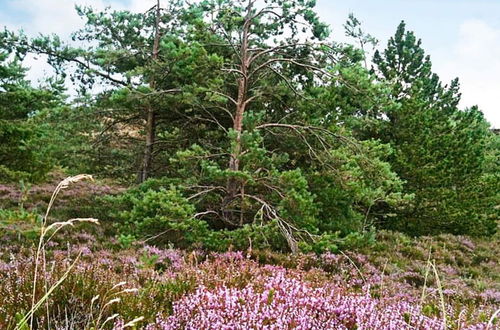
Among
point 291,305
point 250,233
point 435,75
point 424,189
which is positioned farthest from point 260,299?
point 435,75

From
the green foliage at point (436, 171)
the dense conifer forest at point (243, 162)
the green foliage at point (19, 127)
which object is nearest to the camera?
the dense conifer forest at point (243, 162)

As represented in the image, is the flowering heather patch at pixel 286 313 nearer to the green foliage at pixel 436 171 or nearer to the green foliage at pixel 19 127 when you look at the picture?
the green foliage at pixel 19 127

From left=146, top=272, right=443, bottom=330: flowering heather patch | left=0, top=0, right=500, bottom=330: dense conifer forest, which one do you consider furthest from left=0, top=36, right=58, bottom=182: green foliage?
left=146, top=272, right=443, bottom=330: flowering heather patch

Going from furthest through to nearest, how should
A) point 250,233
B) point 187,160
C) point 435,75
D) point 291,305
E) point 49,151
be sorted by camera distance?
point 435,75
point 49,151
point 187,160
point 250,233
point 291,305

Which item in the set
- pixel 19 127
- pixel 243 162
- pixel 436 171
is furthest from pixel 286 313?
pixel 436 171

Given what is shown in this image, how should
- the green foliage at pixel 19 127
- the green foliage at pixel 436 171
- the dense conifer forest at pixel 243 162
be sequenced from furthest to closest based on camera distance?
the green foliage at pixel 436 171, the green foliage at pixel 19 127, the dense conifer forest at pixel 243 162

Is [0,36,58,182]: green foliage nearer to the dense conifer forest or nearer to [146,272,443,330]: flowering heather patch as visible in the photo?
the dense conifer forest

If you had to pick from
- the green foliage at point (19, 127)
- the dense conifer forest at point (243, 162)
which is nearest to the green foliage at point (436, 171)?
the dense conifer forest at point (243, 162)

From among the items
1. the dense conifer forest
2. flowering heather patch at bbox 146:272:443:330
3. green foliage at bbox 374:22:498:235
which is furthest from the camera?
→ green foliage at bbox 374:22:498:235

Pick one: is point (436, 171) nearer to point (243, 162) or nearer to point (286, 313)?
point (243, 162)

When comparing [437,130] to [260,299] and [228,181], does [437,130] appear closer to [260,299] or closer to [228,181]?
[228,181]

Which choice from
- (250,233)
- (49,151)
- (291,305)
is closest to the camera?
(291,305)

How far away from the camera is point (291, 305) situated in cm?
298

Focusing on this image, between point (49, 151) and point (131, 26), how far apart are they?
585cm
